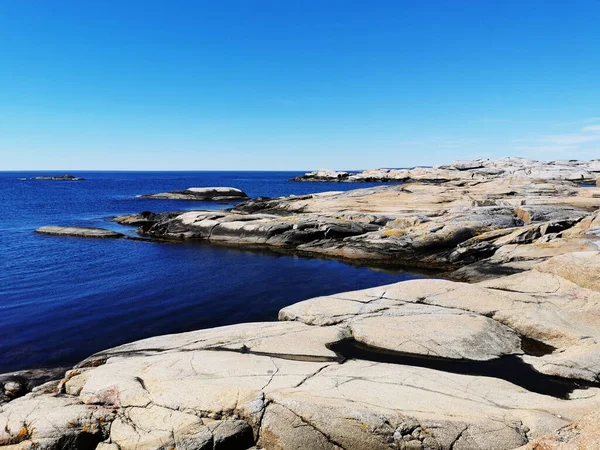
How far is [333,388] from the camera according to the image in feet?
29.2

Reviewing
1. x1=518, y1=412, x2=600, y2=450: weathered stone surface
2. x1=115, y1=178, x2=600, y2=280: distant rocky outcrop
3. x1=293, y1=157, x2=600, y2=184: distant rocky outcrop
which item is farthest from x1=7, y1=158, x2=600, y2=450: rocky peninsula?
x1=293, y1=157, x2=600, y2=184: distant rocky outcrop

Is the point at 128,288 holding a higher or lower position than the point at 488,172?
lower

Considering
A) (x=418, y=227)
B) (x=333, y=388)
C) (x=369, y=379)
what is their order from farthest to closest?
(x=418, y=227) < (x=369, y=379) < (x=333, y=388)

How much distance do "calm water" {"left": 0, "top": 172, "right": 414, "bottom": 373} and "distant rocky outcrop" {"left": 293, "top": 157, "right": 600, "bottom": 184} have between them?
6455 cm

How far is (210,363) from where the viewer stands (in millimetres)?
10766

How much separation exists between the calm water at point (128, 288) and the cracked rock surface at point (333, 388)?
15.5 feet

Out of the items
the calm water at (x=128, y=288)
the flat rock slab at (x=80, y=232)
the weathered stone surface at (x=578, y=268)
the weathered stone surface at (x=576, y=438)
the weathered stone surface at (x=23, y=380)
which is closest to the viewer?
the weathered stone surface at (x=576, y=438)

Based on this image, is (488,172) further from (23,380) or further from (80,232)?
(23,380)

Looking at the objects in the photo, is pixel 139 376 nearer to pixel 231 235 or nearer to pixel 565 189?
pixel 231 235

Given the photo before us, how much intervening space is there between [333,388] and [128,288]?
1945 cm

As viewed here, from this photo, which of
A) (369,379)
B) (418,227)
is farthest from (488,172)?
(369,379)

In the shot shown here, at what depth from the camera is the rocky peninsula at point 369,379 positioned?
25.0ft

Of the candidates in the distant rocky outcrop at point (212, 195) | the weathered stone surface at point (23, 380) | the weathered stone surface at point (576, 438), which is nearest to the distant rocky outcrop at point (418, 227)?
the weathered stone surface at point (576, 438)

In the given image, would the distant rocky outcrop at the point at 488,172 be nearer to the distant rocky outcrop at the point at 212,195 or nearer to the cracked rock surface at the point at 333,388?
the distant rocky outcrop at the point at 212,195
